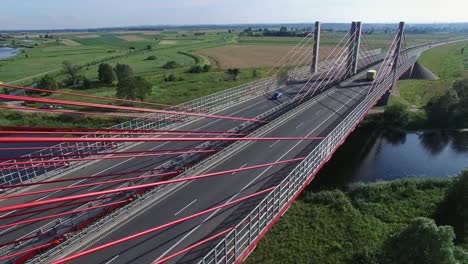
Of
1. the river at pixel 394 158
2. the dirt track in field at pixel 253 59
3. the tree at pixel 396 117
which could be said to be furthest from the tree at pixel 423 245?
the dirt track in field at pixel 253 59

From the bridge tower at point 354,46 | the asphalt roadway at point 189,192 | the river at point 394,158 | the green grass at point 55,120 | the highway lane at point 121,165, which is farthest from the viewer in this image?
the bridge tower at point 354,46

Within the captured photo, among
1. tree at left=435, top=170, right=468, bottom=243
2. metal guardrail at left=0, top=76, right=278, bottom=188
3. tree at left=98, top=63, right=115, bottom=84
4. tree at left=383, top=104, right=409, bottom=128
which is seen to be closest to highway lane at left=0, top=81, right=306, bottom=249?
metal guardrail at left=0, top=76, right=278, bottom=188

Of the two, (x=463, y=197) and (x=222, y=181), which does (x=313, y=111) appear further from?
(x=222, y=181)

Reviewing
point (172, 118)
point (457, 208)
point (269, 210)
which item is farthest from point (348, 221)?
point (172, 118)

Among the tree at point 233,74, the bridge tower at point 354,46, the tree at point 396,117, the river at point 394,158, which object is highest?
the bridge tower at point 354,46

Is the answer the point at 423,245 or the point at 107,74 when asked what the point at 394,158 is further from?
the point at 107,74

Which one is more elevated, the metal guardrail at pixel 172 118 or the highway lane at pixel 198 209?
the highway lane at pixel 198 209

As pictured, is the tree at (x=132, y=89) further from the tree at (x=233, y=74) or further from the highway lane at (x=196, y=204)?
the highway lane at (x=196, y=204)
